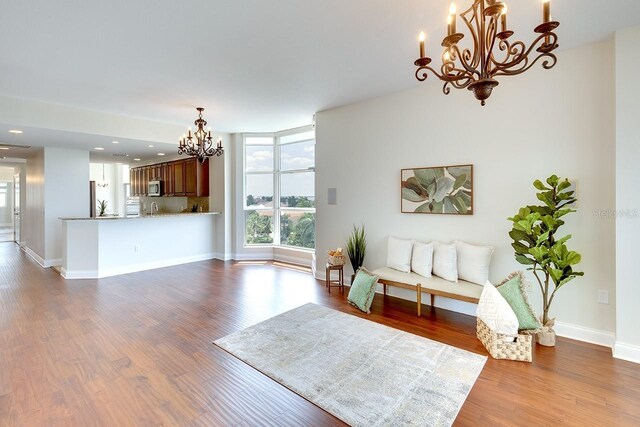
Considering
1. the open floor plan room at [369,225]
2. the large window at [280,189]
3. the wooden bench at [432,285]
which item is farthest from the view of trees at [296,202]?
the wooden bench at [432,285]

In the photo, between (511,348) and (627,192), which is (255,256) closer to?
(511,348)

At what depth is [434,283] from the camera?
11.7 ft

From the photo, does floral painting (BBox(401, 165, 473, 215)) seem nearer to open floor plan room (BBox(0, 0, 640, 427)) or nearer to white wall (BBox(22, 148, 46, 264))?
open floor plan room (BBox(0, 0, 640, 427))

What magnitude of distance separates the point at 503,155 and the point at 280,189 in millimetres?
4528

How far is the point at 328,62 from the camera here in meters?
3.30

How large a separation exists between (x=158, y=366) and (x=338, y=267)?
276cm

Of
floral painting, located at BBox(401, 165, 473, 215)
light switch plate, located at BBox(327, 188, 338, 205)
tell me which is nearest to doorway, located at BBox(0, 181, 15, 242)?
light switch plate, located at BBox(327, 188, 338, 205)

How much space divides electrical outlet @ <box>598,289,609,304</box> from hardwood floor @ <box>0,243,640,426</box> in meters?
0.44

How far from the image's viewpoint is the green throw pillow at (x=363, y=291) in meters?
3.85

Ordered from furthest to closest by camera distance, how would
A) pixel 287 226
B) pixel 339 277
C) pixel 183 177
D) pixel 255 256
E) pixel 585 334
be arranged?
pixel 183 177 < pixel 255 256 < pixel 287 226 < pixel 339 277 < pixel 585 334

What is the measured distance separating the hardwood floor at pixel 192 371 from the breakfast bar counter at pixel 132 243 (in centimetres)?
107

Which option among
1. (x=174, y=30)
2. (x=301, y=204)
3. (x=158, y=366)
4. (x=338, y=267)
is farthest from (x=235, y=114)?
(x=158, y=366)

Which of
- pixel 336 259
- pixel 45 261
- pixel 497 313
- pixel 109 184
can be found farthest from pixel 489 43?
pixel 109 184

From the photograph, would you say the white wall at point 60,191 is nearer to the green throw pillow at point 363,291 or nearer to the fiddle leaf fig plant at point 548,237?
the green throw pillow at point 363,291
